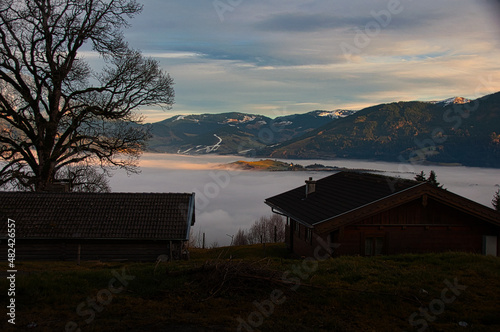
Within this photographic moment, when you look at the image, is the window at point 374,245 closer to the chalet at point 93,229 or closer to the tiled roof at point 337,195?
the tiled roof at point 337,195

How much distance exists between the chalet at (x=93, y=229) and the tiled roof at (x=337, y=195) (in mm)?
6802

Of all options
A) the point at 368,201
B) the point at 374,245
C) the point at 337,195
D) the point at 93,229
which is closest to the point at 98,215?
the point at 93,229

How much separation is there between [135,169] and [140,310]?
780 inches

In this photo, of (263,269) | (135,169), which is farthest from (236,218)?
(263,269)

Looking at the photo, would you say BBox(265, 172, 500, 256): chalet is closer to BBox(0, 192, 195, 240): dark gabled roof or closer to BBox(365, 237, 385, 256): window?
BBox(365, 237, 385, 256): window

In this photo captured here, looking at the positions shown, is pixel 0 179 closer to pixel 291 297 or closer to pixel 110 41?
pixel 110 41

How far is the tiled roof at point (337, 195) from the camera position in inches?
835

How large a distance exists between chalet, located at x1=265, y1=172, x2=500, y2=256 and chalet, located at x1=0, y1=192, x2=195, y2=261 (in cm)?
743

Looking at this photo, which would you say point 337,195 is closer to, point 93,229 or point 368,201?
point 368,201

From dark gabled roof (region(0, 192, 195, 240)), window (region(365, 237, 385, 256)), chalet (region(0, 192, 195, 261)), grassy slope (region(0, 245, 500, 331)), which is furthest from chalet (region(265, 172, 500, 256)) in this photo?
grassy slope (region(0, 245, 500, 331))

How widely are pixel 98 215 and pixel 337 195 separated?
13.8 m

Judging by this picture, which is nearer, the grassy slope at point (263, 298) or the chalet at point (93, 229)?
the grassy slope at point (263, 298)

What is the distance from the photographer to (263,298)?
32.1 feet

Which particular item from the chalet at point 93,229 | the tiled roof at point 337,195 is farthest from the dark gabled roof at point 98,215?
the tiled roof at point 337,195
